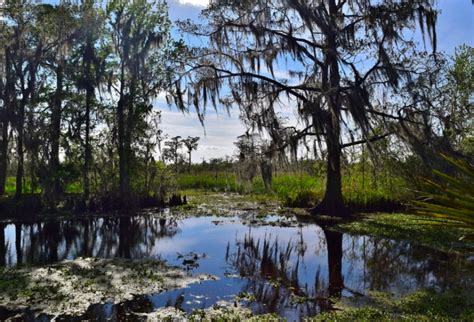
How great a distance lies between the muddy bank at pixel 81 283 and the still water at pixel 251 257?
299 millimetres

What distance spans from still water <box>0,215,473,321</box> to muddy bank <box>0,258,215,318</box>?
299 mm

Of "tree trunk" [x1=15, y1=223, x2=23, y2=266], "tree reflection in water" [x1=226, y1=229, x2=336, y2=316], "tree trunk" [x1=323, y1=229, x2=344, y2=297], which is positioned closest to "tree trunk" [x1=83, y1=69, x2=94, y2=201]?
"tree trunk" [x1=15, y1=223, x2=23, y2=266]

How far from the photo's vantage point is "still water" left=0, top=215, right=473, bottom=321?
5949 mm

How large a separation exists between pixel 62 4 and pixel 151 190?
8890 millimetres

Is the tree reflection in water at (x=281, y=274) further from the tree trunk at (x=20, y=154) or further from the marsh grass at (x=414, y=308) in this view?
the tree trunk at (x=20, y=154)

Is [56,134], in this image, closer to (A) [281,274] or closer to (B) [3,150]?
(B) [3,150]

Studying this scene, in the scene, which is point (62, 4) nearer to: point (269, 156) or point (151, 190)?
point (151, 190)

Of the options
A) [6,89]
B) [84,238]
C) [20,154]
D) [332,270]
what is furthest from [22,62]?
[332,270]

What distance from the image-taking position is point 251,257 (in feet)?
28.9

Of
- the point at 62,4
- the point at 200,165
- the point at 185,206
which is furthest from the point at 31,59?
the point at 200,165

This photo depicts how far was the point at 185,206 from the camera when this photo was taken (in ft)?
57.4

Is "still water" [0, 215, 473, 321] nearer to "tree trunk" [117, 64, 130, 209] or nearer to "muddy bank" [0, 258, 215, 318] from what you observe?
"muddy bank" [0, 258, 215, 318]

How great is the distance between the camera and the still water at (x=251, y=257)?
595 cm

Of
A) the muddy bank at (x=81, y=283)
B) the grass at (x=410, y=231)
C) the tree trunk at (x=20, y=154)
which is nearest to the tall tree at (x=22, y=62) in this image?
the tree trunk at (x=20, y=154)
